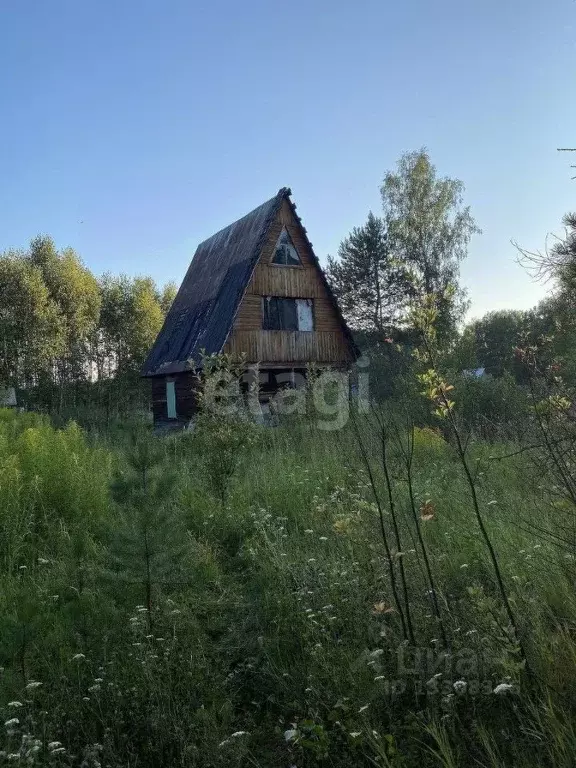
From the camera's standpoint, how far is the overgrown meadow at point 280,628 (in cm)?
248

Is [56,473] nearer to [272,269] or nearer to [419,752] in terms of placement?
[419,752]


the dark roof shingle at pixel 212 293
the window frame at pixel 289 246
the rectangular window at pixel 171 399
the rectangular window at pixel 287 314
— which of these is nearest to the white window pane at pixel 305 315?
the rectangular window at pixel 287 314

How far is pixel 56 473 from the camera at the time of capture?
5.89 m

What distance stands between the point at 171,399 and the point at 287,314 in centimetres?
521

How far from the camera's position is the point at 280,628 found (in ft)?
11.8

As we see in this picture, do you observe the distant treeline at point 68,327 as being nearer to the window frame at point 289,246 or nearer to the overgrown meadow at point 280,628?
the window frame at point 289,246

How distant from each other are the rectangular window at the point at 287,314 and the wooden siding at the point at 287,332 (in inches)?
7.4

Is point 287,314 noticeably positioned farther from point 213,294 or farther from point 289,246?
point 213,294

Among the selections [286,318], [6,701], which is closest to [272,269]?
[286,318]

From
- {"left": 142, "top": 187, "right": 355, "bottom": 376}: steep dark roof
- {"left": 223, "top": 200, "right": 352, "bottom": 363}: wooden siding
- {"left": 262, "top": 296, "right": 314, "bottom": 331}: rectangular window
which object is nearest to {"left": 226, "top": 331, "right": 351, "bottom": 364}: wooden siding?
{"left": 223, "top": 200, "right": 352, "bottom": 363}: wooden siding

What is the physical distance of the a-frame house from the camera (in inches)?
714

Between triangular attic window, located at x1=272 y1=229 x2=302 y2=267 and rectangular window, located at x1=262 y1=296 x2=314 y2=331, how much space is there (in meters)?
1.23

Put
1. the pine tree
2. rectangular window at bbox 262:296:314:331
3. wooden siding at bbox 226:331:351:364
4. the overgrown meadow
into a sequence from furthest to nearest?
rectangular window at bbox 262:296:314:331 < wooden siding at bbox 226:331:351:364 < the pine tree < the overgrown meadow

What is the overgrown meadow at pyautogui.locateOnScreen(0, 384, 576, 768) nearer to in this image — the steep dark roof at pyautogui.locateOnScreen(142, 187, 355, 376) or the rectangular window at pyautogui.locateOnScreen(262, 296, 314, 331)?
the steep dark roof at pyautogui.locateOnScreen(142, 187, 355, 376)
